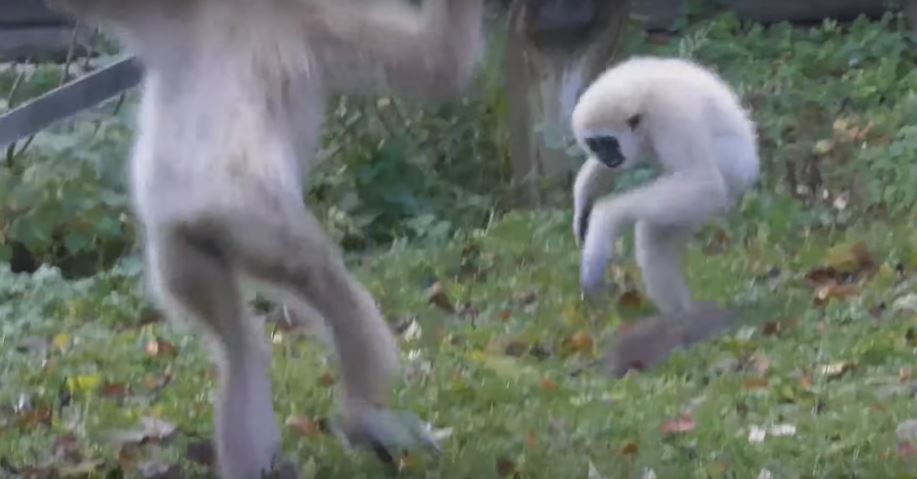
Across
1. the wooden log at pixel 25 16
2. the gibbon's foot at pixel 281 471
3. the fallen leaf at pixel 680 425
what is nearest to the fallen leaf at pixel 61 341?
the gibbon's foot at pixel 281 471

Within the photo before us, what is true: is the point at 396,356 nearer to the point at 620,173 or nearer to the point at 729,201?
the point at 729,201

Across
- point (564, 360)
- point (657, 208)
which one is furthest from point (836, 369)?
point (657, 208)

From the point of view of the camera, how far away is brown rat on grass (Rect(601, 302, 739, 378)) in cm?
657

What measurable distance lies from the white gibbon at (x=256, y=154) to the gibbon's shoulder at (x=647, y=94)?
2.52m

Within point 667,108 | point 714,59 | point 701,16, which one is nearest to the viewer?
point 667,108

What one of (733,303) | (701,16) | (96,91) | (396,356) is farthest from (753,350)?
(701,16)

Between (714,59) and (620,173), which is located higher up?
(620,173)

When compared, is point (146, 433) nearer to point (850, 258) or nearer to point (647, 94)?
point (647, 94)

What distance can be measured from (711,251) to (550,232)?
0.92 meters

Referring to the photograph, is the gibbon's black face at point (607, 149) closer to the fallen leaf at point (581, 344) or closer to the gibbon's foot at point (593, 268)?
the gibbon's foot at point (593, 268)

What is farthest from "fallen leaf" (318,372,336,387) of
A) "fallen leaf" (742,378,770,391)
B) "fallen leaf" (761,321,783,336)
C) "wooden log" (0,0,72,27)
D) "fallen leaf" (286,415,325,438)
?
"wooden log" (0,0,72,27)

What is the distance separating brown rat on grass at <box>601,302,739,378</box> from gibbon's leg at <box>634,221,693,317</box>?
0.06m

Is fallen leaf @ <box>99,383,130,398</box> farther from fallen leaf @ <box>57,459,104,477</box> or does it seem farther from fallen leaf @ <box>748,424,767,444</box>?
fallen leaf @ <box>748,424,767,444</box>

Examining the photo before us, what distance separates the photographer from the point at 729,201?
7285mm
